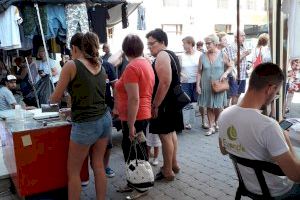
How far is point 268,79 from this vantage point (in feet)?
6.29

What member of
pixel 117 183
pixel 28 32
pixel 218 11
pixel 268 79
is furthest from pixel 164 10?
pixel 268 79

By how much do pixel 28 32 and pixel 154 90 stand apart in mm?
2238

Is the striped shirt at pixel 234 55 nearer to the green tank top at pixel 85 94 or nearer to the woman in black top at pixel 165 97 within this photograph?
the woman in black top at pixel 165 97

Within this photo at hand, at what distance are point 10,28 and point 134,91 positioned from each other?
2595mm

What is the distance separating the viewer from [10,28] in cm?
460

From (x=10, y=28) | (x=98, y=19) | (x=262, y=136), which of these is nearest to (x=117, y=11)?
(x=98, y=19)

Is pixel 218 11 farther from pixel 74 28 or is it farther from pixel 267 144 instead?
pixel 267 144

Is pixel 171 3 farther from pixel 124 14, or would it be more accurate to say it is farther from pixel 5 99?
pixel 5 99

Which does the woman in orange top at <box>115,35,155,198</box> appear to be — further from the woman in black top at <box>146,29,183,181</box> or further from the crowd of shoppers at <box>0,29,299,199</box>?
the woman in black top at <box>146,29,183,181</box>

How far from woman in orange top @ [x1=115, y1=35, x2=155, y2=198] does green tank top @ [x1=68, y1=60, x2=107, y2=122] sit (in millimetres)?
317

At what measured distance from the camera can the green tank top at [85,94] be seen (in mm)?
2605

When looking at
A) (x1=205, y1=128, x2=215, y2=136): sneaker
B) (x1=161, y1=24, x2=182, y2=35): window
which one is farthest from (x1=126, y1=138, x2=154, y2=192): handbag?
(x1=161, y1=24, x2=182, y2=35): window

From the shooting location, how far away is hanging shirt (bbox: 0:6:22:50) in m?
4.51

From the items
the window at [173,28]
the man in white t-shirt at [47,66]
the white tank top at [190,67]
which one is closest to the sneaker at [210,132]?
the white tank top at [190,67]
